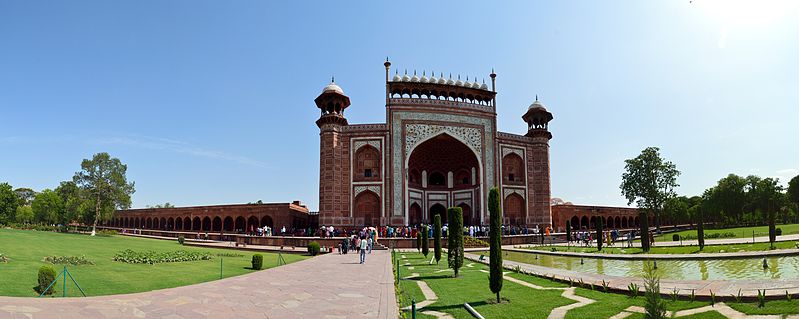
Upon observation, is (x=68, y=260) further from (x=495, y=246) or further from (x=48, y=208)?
(x=48, y=208)

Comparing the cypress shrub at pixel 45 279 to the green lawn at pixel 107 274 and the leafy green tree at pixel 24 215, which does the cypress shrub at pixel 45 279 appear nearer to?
the green lawn at pixel 107 274

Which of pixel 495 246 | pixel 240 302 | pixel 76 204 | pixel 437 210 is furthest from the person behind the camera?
pixel 437 210

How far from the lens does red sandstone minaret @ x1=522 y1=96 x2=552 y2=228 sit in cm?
3712

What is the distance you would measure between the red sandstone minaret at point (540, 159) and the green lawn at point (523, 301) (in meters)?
26.9

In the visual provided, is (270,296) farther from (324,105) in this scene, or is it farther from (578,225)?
(578,225)

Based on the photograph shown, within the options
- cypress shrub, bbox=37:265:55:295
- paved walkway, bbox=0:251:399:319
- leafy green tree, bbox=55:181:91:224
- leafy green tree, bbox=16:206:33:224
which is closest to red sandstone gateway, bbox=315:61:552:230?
leafy green tree, bbox=55:181:91:224

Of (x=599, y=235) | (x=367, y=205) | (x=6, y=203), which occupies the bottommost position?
(x=599, y=235)

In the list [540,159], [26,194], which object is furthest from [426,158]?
[26,194]

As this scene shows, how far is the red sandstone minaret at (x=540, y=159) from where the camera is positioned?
122ft

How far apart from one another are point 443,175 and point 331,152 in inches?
472

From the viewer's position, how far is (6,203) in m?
39.7

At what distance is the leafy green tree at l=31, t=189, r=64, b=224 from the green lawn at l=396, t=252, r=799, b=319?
47.5 m

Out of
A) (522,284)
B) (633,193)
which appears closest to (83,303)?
(522,284)

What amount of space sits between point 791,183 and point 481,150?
33.8m
